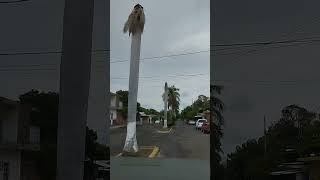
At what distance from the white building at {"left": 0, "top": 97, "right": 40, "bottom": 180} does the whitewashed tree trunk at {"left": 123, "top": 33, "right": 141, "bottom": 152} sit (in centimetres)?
115

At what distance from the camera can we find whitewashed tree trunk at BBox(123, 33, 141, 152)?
756 centimetres

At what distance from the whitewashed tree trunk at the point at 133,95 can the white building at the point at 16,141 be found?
1.15m

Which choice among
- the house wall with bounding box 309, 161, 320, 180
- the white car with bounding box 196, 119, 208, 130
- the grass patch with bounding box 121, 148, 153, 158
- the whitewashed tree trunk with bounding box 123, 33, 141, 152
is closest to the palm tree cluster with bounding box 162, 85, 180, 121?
the white car with bounding box 196, 119, 208, 130

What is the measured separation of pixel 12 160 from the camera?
750 cm

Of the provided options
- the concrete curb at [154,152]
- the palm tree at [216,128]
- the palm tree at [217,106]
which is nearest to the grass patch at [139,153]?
the concrete curb at [154,152]

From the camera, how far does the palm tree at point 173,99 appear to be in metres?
7.52

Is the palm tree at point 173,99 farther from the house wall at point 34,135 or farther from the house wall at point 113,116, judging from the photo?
the house wall at point 34,135

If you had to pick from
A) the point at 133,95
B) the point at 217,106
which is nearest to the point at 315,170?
the point at 217,106

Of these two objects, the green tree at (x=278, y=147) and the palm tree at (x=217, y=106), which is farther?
the palm tree at (x=217, y=106)

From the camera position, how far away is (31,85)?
305 inches

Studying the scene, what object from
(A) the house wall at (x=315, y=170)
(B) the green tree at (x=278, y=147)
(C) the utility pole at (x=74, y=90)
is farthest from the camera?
(B) the green tree at (x=278, y=147)

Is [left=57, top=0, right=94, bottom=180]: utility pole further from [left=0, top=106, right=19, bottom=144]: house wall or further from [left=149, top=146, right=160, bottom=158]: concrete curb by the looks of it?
→ [left=149, top=146, right=160, bottom=158]: concrete curb

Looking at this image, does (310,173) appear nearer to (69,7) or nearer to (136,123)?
(136,123)

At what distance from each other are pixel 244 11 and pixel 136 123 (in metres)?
1.96
